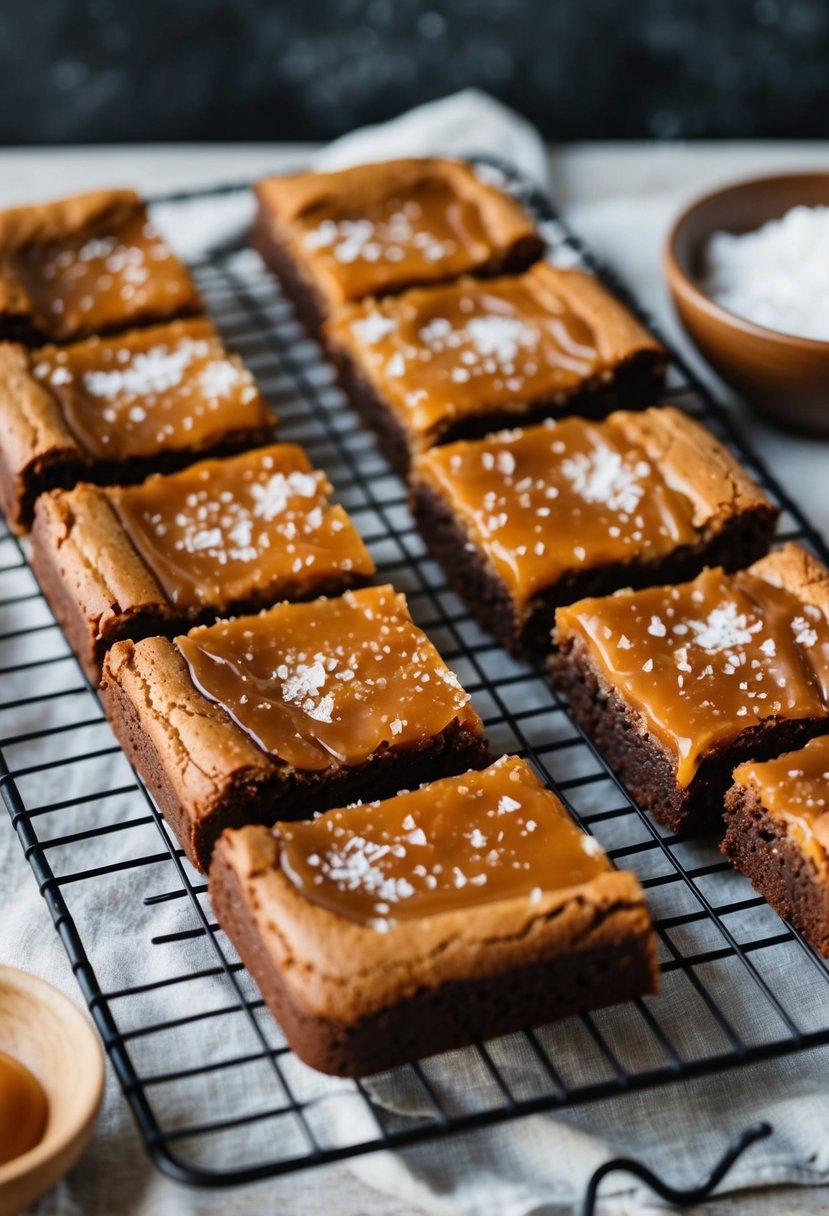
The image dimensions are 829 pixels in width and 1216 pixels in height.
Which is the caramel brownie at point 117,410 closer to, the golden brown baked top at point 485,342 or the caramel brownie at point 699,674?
the golden brown baked top at point 485,342

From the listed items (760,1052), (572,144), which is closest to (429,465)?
(760,1052)

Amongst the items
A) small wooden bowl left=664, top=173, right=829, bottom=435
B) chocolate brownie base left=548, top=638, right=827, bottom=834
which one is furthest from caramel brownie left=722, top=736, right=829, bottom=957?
small wooden bowl left=664, top=173, right=829, bottom=435

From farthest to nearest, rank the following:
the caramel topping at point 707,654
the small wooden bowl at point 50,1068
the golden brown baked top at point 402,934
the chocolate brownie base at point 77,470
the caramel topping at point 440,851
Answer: the chocolate brownie base at point 77,470 → the caramel topping at point 707,654 → the caramel topping at point 440,851 → the golden brown baked top at point 402,934 → the small wooden bowl at point 50,1068

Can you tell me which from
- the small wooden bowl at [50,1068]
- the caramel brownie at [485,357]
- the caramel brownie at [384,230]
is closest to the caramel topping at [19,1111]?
the small wooden bowl at [50,1068]

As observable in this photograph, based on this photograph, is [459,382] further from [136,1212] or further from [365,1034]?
[136,1212]

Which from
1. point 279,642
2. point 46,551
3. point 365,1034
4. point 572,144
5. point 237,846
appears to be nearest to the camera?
point 365,1034

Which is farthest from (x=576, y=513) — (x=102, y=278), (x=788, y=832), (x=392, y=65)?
(x=392, y=65)
